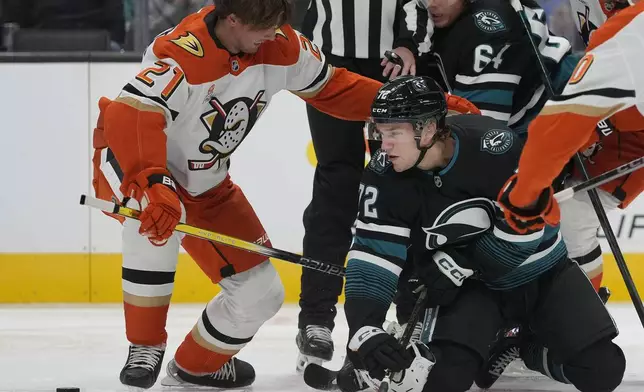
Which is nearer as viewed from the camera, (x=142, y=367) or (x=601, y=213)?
(x=142, y=367)

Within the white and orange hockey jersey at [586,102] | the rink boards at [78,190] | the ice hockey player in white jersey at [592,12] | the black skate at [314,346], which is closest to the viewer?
the white and orange hockey jersey at [586,102]

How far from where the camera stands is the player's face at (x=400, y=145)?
2.64 m

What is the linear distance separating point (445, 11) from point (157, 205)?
1.05 metres

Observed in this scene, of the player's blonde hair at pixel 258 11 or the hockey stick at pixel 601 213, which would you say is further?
the hockey stick at pixel 601 213

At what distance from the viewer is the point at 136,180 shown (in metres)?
2.61

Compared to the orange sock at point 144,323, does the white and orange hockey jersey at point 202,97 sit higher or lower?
higher

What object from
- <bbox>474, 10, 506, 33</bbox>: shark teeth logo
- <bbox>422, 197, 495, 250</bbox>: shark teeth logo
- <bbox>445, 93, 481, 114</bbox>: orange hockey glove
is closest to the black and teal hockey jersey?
<bbox>422, 197, 495, 250</bbox>: shark teeth logo

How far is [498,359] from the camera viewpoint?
9.94ft

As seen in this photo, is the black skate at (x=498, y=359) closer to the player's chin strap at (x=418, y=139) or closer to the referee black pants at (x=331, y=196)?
the referee black pants at (x=331, y=196)

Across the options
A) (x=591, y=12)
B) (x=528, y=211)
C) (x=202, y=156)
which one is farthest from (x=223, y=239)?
(x=591, y=12)

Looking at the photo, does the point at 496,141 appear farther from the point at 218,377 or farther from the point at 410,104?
the point at 218,377

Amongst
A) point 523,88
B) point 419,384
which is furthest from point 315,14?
point 419,384

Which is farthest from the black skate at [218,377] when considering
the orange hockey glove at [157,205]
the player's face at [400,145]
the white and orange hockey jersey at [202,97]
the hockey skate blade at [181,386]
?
the player's face at [400,145]

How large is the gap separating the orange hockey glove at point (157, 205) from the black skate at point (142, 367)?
1.33 ft
